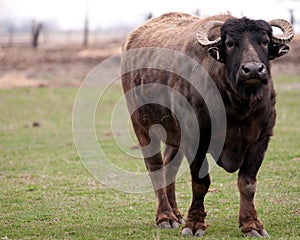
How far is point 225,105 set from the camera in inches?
288

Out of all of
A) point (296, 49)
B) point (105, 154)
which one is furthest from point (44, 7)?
point (105, 154)

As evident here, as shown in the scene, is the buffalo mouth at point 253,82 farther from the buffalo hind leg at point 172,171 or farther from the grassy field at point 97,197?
the buffalo hind leg at point 172,171

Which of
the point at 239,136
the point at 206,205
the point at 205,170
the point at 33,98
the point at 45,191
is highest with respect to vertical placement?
the point at 239,136

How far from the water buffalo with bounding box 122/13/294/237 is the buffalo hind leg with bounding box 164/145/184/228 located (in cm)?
2

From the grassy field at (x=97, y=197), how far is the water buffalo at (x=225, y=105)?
0.32 m

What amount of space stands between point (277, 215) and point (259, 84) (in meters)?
2.08

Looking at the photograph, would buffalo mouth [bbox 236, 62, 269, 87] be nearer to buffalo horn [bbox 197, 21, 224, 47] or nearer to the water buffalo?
the water buffalo

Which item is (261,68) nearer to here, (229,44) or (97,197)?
(229,44)

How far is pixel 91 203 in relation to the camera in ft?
31.0

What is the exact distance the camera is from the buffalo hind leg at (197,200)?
25.0ft

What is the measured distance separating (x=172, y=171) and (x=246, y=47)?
272 centimetres

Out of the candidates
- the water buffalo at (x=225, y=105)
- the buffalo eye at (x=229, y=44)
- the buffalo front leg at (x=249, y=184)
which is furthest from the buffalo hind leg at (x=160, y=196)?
the buffalo eye at (x=229, y=44)

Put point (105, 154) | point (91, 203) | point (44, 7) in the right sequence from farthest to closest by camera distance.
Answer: point (44, 7) < point (105, 154) < point (91, 203)

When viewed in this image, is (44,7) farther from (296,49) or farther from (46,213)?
(46,213)
